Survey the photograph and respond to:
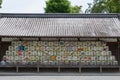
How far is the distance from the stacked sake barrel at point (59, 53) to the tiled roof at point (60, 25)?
767 mm

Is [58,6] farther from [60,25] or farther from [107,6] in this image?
[60,25]

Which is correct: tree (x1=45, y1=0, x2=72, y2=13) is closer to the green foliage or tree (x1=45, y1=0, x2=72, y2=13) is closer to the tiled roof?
the green foliage

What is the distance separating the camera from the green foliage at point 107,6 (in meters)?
41.8

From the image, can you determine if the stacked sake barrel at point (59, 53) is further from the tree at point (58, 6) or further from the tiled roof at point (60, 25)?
the tree at point (58, 6)

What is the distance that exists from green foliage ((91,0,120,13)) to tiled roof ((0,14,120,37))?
15.9m

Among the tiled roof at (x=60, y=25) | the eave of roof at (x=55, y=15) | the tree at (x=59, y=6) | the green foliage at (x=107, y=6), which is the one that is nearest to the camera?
the tiled roof at (x=60, y=25)

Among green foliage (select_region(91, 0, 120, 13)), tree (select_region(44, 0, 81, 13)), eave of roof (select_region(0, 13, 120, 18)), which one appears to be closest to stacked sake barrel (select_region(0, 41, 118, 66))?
eave of roof (select_region(0, 13, 120, 18))

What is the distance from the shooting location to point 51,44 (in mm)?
23078

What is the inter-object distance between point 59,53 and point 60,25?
2.78 meters

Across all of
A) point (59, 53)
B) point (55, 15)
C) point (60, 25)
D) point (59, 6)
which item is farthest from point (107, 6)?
point (59, 53)

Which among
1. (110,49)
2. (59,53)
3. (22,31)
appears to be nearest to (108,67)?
(110,49)

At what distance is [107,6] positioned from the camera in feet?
148

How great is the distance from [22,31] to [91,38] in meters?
4.76

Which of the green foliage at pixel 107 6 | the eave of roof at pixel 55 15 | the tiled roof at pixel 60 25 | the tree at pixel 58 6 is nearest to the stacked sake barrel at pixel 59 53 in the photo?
the tiled roof at pixel 60 25
